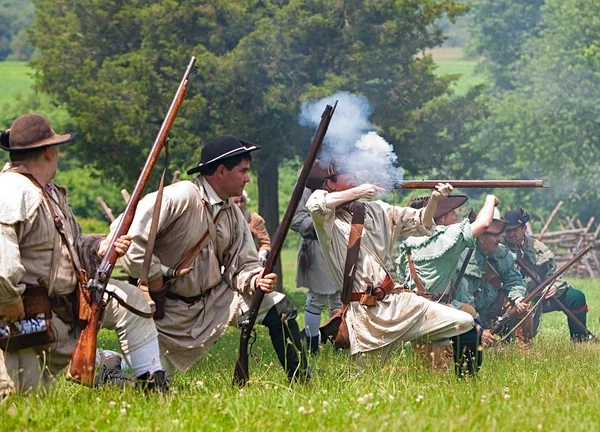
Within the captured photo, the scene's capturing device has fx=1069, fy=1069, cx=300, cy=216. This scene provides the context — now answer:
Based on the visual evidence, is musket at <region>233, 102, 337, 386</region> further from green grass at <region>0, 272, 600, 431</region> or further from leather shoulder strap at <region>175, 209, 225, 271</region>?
leather shoulder strap at <region>175, 209, 225, 271</region>

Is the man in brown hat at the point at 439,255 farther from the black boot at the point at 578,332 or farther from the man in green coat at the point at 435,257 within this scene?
the black boot at the point at 578,332

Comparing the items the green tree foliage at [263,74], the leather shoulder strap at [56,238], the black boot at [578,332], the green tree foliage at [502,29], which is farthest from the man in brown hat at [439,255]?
the green tree foliage at [502,29]

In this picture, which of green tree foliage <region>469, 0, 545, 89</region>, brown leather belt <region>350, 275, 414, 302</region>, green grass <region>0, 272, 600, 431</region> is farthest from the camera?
green tree foliage <region>469, 0, 545, 89</region>

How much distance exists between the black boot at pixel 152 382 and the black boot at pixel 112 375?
0.08 metres

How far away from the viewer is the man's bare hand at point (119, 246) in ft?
20.2

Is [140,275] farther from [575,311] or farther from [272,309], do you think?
[575,311]

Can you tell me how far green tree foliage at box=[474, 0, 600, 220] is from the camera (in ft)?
96.9

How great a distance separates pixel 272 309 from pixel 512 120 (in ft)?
90.1

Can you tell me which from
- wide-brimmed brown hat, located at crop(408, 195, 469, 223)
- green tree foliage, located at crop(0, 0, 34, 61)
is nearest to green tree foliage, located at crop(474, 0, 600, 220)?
wide-brimmed brown hat, located at crop(408, 195, 469, 223)

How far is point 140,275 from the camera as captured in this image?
21.8 ft

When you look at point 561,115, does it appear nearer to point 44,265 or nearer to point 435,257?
point 435,257

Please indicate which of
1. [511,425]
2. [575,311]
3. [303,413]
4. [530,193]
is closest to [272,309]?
[303,413]

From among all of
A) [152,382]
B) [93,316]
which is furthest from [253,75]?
[93,316]

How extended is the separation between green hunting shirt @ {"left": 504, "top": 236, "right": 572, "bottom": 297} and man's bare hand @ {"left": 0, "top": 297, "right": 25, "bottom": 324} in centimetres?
709
